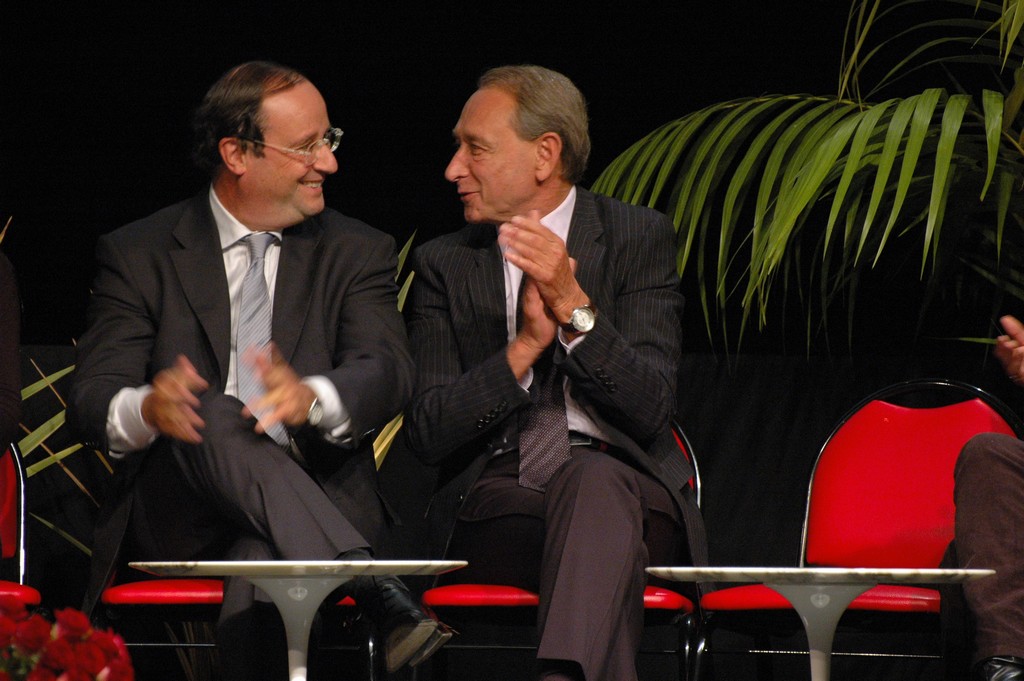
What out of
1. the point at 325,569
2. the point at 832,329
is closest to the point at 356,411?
the point at 325,569

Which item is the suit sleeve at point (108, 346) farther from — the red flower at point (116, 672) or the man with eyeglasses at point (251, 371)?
the red flower at point (116, 672)

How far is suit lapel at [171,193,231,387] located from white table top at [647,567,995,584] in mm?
1073

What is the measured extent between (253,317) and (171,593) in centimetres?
53

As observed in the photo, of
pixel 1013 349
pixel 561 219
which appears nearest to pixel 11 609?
pixel 561 219

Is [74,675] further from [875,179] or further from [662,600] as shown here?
[875,179]

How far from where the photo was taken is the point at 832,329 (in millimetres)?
3312

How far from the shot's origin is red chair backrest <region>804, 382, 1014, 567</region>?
2.58 meters

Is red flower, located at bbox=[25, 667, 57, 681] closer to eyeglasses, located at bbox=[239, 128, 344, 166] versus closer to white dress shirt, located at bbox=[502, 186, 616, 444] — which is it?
white dress shirt, located at bbox=[502, 186, 616, 444]

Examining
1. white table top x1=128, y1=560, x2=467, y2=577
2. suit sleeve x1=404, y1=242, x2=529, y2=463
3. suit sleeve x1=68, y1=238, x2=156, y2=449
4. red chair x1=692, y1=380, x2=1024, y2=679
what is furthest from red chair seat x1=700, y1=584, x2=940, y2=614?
suit sleeve x1=68, y1=238, x2=156, y2=449

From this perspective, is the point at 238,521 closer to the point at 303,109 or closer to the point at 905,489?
the point at 303,109

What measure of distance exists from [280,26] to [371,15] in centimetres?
25

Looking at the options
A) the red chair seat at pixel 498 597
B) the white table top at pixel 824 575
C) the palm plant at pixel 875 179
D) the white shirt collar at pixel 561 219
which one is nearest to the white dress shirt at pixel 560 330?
the white shirt collar at pixel 561 219

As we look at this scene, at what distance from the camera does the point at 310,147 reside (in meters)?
2.62

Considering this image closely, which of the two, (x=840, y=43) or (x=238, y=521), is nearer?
(x=238, y=521)
